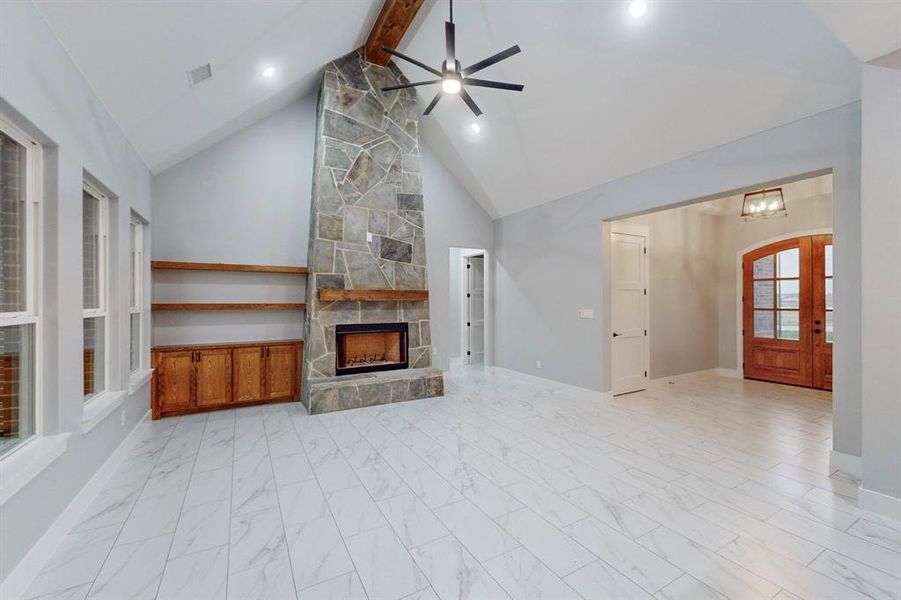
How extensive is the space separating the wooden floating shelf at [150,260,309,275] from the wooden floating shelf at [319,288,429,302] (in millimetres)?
664

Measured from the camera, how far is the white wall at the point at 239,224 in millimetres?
4828

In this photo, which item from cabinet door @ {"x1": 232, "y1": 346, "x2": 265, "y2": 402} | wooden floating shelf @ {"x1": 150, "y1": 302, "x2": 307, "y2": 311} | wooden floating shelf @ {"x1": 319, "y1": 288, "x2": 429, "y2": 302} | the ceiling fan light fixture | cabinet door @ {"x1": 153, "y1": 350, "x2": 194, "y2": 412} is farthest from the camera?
wooden floating shelf @ {"x1": 319, "y1": 288, "x2": 429, "y2": 302}

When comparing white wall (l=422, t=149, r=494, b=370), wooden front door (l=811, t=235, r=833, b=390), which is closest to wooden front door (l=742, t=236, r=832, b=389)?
wooden front door (l=811, t=235, r=833, b=390)

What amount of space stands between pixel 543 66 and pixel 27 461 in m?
5.06

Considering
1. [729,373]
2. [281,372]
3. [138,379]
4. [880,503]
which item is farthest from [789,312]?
[138,379]

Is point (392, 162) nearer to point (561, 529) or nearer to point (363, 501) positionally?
point (363, 501)

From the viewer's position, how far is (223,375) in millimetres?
4672

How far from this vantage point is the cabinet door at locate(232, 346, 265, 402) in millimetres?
4762

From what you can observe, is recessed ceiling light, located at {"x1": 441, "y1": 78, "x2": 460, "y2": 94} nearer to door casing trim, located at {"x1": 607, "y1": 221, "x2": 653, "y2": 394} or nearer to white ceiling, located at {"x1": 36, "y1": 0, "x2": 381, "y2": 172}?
white ceiling, located at {"x1": 36, "y1": 0, "x2": 381, "y2": 172}

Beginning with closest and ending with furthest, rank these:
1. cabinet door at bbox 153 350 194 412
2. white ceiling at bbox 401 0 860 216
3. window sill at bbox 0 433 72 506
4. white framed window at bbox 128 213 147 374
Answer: window sill at bbox 0 433 72 506
white ceiling at bbox 401 0 860 216
white framed window at bbox 128 213 147 374
cabinet door at bbox 153 350 194 412

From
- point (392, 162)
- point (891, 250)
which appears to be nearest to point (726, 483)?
point (891, 250)

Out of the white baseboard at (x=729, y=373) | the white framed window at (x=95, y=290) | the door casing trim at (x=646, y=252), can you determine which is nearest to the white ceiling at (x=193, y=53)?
the white framed window at (x=95, y=290)

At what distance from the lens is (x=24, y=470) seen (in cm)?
176

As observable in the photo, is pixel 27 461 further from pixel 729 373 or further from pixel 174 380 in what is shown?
pixel 729 373
